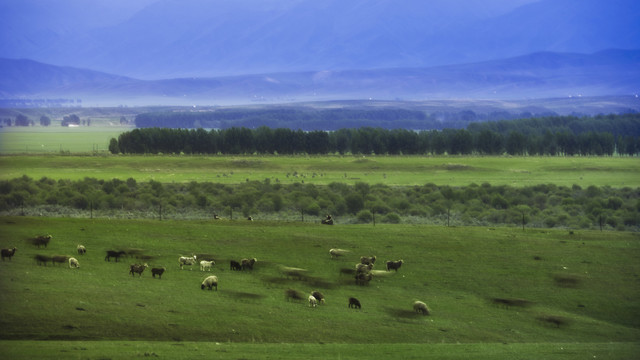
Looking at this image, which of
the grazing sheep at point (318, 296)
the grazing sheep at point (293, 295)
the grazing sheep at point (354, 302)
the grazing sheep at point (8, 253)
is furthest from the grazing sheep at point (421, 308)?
the grazing sheep at point (8, 253)

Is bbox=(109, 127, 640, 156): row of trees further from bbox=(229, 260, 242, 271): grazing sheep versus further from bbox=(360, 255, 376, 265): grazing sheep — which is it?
bbox=(229, 260, 242, 271): grazing sheep

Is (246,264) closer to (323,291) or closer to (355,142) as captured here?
(323,291)

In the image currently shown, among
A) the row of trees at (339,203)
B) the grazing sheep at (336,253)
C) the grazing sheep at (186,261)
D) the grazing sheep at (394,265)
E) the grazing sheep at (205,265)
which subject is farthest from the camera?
the row of trees at (339,203)

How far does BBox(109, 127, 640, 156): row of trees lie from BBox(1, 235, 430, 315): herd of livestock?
385 ft

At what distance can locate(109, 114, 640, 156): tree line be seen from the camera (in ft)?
536

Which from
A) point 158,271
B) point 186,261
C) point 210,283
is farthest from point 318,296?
point 186,261

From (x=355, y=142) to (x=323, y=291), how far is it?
12999cm

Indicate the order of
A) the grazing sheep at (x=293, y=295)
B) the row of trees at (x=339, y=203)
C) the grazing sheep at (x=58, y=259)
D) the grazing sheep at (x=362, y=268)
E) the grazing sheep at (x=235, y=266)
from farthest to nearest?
the row of trees at (x=339, y=203) < the grazing sheep at (x=235, y=266) < the grazing sheep at (x=362, y=268) < the grazing sheep at (x=58, y=259) < the grazing sheep at (x=293, y=295)

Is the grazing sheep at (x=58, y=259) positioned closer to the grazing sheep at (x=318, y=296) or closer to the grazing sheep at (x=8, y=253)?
the grazing sheep at (x=8, y=253)

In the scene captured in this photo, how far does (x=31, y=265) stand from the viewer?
40.9 meters

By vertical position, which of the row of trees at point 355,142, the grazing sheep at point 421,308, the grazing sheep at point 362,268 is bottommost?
the grazing sheep at point 421,308

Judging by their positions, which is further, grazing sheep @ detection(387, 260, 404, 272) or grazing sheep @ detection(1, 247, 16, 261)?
grazing sheep @ detection(387, 260, 404, 272)

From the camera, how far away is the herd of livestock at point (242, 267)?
38.4m

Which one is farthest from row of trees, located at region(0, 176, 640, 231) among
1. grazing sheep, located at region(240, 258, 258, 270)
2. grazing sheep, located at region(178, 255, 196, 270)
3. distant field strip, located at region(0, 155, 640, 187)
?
grazing sheep, located at region(178, 255, 196, 270)
